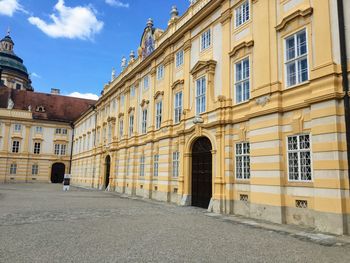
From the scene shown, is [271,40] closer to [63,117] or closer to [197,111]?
[197,111]

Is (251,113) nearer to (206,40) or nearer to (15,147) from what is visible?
(206,40)

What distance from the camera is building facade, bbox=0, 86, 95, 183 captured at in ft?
172

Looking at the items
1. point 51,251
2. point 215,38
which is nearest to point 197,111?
point 215,38

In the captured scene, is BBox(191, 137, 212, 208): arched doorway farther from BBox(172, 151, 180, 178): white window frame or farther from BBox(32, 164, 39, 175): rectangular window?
BBox(32, 164, 39, 175): rectangular window

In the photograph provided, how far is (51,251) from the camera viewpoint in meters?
7.42

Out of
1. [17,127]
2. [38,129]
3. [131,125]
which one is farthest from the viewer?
[38,129]

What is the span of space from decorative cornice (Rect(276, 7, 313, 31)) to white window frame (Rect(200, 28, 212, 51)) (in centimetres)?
569

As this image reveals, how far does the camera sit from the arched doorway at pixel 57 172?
55656 millimetres

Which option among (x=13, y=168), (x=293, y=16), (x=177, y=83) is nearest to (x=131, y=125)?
(x=177, y=83)

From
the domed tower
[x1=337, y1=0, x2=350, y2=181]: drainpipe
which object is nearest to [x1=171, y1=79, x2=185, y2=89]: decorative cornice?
[x1=337, y1=0, x2=350, y2=181]: drainpipe

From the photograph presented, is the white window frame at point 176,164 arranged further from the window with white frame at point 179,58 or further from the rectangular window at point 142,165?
the window with white frame at point 179,58

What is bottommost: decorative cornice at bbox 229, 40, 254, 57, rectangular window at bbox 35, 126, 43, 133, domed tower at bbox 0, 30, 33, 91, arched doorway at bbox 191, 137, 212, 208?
arched doorway at bbox 191, 137, 212, 208

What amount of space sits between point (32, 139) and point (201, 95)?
44392 millimetres

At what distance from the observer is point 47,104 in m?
59.5
